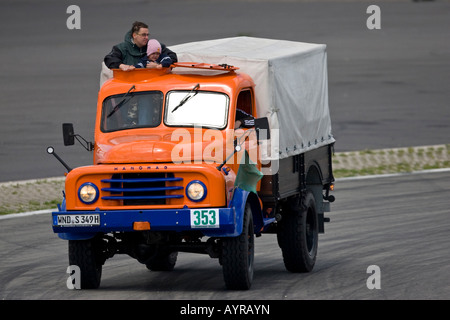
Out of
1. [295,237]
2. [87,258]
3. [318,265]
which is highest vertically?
[87,258]

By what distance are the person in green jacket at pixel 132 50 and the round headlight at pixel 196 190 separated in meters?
2.15

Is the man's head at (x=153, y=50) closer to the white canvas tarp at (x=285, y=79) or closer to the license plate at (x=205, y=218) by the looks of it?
the white canvas tarp at (x=285, y=79)

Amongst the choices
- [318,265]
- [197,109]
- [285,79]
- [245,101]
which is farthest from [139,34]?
[318,265]

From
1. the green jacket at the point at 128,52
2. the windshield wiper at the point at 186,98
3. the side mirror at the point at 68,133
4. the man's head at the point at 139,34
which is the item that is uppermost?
the man's head at the point at 139,34

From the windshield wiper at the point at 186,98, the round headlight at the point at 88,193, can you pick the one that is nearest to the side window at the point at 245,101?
the windshield wiper at the point at 186,98

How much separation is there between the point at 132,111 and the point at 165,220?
195cm

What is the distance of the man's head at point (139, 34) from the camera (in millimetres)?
14422

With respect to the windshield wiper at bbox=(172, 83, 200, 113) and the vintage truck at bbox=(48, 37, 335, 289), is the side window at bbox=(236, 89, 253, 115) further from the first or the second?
the windshield wiper at bbox=(172, 83, 200, 113)

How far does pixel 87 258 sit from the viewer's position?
1348 cm

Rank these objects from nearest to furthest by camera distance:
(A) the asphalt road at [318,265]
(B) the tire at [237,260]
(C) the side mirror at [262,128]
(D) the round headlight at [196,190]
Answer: (D) the round headlight at [196,190], (B) the tire at [237,260], (C) the side mirror at [262,128], (A) the asphalt road at [318,265]

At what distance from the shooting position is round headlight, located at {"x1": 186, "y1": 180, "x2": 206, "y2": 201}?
504 inches

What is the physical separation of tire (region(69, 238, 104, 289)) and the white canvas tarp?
7.62 ft

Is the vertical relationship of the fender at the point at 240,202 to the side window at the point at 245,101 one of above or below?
below

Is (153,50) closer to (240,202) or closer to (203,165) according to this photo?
(203,165)
